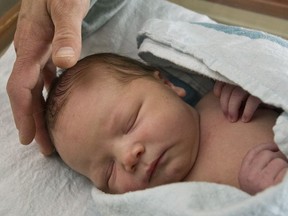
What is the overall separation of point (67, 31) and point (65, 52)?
0.16 feet

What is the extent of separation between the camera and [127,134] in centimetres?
77

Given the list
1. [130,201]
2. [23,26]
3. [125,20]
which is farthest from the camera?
[125,20]

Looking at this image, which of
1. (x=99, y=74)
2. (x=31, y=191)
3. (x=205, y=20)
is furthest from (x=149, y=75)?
(x=205, y=20)

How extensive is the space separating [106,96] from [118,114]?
4cm

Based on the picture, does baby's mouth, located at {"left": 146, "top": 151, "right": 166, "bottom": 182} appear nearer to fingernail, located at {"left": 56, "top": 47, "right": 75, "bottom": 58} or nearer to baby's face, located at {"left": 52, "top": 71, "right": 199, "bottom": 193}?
baby's face, located at {"left": 52, "top": 71, "right": 199, "bottom": 193}

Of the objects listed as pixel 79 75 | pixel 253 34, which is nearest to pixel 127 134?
pixel 79 75

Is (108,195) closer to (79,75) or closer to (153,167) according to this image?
(153,167)

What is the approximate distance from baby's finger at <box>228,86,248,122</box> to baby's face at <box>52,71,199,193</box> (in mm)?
71

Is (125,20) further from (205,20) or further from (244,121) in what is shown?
(244,121)

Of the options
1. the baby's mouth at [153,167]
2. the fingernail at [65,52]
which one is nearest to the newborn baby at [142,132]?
the baby's mouth at [153,167]

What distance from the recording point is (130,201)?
0.73 metres

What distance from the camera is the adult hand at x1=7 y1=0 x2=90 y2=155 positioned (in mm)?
779

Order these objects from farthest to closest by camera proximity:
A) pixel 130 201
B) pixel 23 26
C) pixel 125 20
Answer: pixel 125 20 → pixel 23 26 → pixel 130 201

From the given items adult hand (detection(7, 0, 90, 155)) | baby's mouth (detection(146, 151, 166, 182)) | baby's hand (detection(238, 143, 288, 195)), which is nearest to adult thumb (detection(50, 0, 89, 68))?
adult hand (detection(7, 0, 90, 155))
